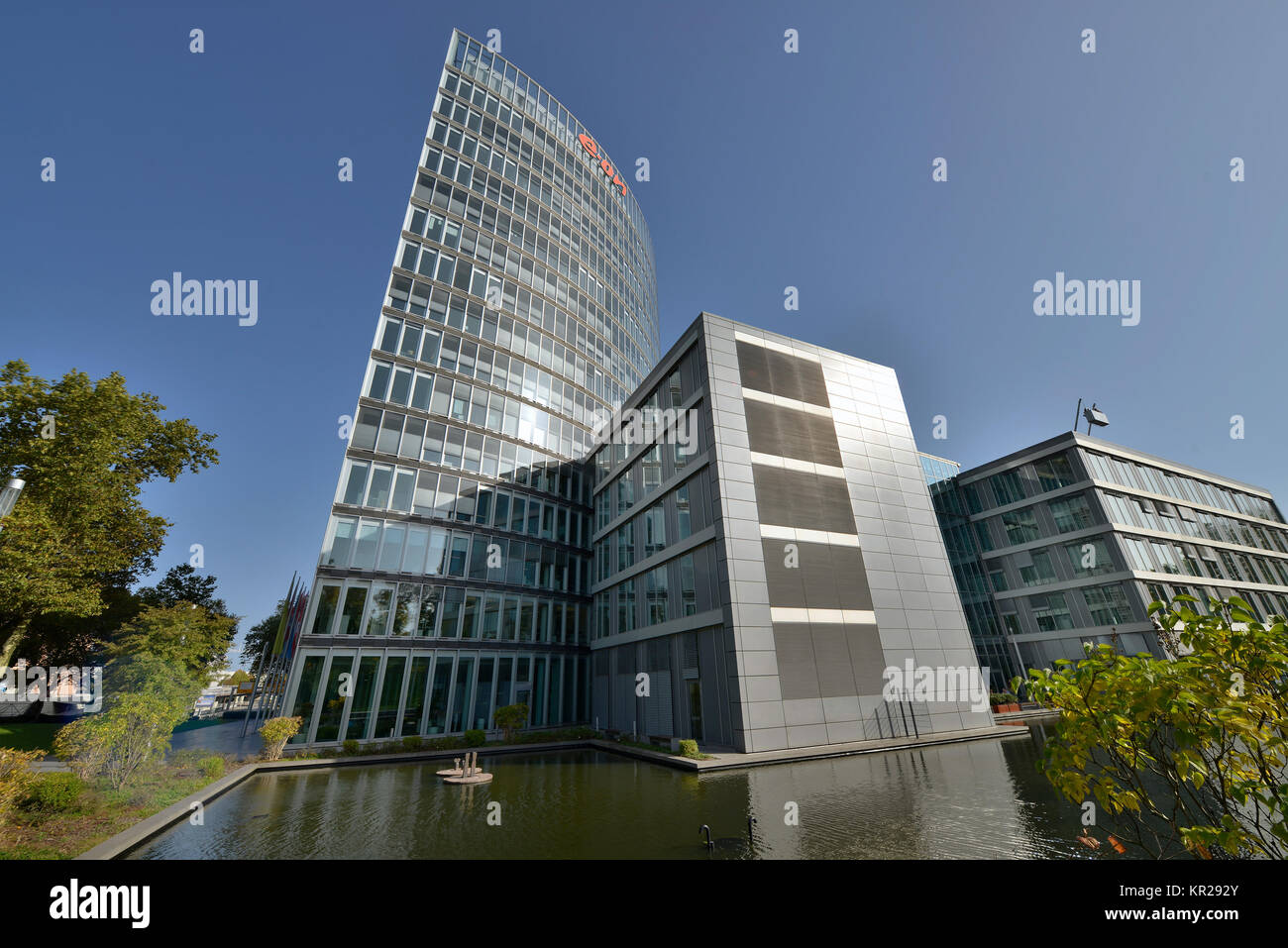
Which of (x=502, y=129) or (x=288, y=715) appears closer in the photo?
(x=288, y=715)

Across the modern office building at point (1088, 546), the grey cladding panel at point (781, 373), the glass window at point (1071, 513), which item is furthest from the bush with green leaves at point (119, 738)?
the glass window at point (1071, 513)

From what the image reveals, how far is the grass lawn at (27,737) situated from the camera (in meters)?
21.7

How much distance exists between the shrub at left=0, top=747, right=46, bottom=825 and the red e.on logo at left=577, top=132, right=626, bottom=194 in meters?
65.0

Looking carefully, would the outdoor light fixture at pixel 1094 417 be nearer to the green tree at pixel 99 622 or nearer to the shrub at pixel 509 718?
the shrub at pixel 509 718

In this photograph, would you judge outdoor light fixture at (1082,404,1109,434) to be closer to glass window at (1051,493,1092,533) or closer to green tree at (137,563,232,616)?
glass window at (1051,493,1092,533)

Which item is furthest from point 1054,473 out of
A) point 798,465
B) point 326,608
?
point 326,608

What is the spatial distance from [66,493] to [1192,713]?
33438 mm

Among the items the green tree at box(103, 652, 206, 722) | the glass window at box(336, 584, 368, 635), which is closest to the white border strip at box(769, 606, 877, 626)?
the glass window at box(336, 584, 368, 635)

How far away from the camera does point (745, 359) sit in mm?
29203

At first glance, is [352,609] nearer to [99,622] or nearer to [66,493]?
[66,493]

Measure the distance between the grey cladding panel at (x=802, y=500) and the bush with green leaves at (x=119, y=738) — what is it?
942 inches
